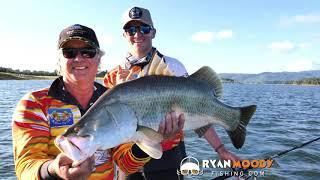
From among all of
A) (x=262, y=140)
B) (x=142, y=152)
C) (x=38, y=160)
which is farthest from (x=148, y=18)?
(x=262, y=140)

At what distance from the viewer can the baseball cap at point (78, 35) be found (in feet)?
12.4

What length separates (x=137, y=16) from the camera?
5.64 m

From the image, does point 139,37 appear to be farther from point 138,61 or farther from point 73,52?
point 73,52

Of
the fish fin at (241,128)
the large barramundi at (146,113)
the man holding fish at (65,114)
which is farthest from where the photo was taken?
the fish fin at (241,128)

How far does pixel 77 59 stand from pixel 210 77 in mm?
1501

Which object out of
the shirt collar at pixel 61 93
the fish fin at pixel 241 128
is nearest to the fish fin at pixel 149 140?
the shirt collar at pixel 61 93

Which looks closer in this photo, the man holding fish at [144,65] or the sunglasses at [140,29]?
the man holding fish at [144,65]

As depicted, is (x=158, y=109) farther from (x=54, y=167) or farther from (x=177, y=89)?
(x=54, y=167)

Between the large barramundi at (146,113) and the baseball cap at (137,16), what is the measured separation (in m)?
1.62

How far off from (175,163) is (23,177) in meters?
2.55

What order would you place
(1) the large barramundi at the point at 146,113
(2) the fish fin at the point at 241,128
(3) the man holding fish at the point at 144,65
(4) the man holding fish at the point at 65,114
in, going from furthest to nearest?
1. (3) the man holding fish at the point at 144,65
2. (2) the fish fin at the point at 241,128
3. (4) the man holding fish at the point at 65,114
4. (1) the large barramundi at the point at 146,113

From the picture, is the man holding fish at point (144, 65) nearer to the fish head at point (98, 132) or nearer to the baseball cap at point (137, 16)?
the baseball cap at point (137, 16)

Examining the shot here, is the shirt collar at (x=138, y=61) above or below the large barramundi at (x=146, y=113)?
above

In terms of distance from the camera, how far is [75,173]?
2.82 meters
